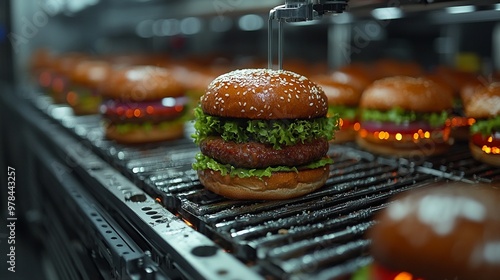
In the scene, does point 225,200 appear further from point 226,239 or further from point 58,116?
point 58,116

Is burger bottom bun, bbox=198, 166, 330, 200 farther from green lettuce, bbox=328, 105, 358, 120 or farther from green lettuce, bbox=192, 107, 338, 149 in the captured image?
green lettuce, bbox=328, 105, 358, 120

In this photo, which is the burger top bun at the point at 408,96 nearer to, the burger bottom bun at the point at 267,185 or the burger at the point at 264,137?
the burger at the point at 264,137

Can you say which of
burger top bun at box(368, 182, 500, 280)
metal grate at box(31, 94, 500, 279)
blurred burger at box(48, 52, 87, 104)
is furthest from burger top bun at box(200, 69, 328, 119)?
blurred burger at box(48, 52, 87, 104)

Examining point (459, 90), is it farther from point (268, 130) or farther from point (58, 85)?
point (58, 85)

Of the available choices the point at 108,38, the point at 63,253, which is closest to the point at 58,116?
the point at 63,253

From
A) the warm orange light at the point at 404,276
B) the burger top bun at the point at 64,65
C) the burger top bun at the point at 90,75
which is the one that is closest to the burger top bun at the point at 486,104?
the warm orange light at the point at 404,276

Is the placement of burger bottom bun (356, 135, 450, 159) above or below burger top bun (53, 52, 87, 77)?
below

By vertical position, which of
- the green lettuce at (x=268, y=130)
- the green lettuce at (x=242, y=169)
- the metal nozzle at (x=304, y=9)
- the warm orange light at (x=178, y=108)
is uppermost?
the metal nozzle at (x=304, y=9)
